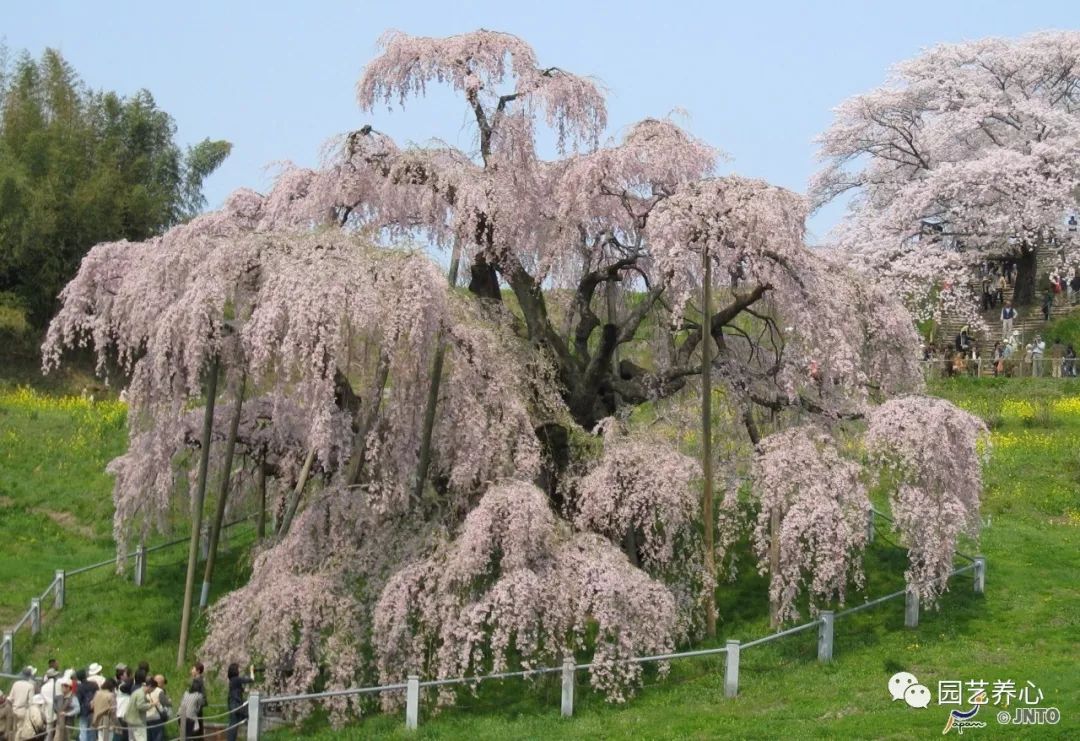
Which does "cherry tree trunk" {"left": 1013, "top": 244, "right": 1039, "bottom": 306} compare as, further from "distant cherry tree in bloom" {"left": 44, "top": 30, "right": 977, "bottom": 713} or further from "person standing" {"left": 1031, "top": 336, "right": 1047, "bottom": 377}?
"distant cherry tree in bloom" {"left": 44, "top": 30, "right": 977, "bottom": 713}

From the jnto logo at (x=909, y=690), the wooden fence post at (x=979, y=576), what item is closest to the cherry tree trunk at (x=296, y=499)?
the jnto logo at (x=909, y=690)

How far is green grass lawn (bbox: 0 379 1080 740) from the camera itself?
18266mm

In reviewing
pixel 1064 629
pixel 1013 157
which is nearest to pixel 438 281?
pixel 1064 629

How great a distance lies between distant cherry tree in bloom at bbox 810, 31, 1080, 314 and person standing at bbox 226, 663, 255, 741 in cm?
2487

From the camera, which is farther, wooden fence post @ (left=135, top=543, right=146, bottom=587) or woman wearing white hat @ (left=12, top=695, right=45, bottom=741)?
wooden fence post @ (left=135, top=543, right=146, bottom=587)

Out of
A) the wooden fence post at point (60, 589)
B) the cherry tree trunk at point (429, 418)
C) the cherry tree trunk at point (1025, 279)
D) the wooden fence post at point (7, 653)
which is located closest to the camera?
the cherry tree trunk at point (429, 418)

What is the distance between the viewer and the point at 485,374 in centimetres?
2095

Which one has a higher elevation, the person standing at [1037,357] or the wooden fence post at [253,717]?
the person standing at [1037,357]

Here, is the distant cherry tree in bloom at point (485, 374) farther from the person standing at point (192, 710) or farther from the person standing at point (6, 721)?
the person standing at point (6, 721)

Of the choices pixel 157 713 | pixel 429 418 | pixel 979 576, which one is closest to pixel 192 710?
pixel 157 713

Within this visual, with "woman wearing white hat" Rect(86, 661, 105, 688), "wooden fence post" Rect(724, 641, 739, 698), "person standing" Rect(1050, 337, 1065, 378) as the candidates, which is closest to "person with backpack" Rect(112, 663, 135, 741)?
"woman wearing white hat" Rect(86, 661, 105, 688)

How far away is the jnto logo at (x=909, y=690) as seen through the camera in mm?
18359

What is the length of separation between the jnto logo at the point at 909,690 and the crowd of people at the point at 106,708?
8321mm

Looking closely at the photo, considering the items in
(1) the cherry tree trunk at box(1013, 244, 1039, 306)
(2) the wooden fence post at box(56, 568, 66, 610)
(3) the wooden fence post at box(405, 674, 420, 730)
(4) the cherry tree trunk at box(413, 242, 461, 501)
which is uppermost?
(1) the cherry tree trunk at box(1013, 244, 1039, 306)
